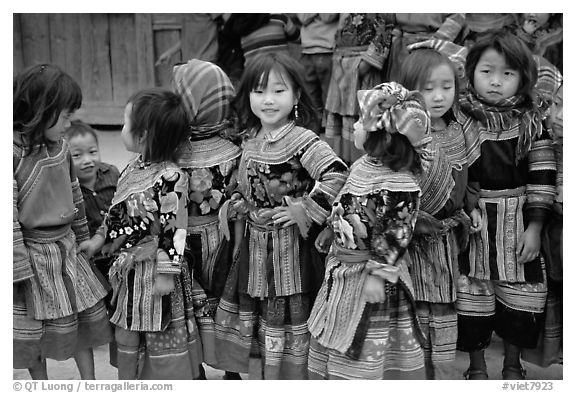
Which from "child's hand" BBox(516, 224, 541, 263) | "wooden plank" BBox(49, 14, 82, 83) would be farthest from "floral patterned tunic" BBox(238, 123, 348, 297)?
"wooden plank" BBox(49, 14, 82, 83)

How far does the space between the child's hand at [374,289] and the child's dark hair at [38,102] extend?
1.29 metres

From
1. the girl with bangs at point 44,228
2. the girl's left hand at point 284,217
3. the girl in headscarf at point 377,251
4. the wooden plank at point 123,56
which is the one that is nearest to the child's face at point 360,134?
the girl in headscarf at point 377,251

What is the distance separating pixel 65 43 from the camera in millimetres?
6605

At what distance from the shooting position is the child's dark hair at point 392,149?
8.39ft

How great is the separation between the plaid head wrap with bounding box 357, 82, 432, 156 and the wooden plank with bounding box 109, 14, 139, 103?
14.5 ft

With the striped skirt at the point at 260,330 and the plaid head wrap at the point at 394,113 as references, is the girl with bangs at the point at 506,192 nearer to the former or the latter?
the plaid head wrap at the point at 394,113

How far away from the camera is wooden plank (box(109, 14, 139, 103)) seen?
21.5 feet

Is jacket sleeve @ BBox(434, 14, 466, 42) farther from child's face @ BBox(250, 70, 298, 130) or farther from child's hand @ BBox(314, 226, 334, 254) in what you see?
child's hand @ BBox(314, 226, 334, 254)

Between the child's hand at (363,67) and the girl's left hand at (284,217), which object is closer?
the girl's left hand at (284,217)

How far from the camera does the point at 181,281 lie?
9.62 feet

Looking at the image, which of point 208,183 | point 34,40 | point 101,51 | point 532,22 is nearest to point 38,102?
point 208,183

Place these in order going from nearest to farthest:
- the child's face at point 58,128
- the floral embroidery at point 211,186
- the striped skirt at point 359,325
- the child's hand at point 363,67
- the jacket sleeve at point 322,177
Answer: the striped skirt at point 359,325
the jacket sleeve at point 322,177
the child's face at point 58,128
the floral embroidery at point 211,186
the child's hand at point 363,67

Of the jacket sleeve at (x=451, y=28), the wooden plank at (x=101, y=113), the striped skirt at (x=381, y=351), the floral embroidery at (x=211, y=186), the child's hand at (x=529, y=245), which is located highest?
the jacket sleeve at (x=451, y=28)

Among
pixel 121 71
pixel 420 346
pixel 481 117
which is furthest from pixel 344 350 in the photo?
pixel 121 71
